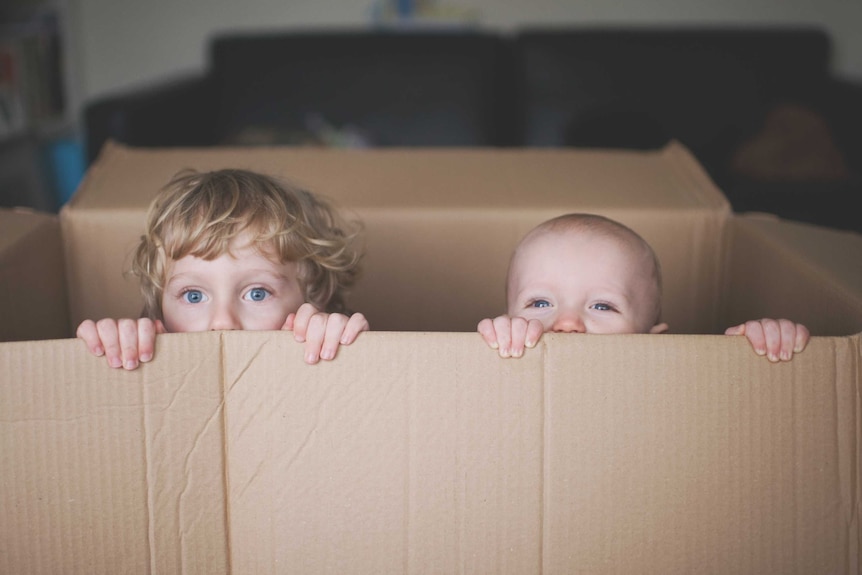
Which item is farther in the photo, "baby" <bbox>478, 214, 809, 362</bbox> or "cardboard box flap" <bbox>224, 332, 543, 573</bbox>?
"baby" <bbox>478, 214, 809, 362</bbox>

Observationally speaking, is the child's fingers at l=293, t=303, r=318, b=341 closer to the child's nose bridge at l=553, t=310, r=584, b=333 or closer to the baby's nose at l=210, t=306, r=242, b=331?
the baby's nose at l=210, t=306, r=242, b=331

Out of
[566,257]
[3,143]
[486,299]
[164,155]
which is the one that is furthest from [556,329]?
[3,143]

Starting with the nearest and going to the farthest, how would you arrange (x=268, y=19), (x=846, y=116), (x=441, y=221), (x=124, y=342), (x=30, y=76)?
(x=124, y=342)
(x=441, y=221)
(x=846, y=116)
(x=30, y=76)
(x=268, y=19)

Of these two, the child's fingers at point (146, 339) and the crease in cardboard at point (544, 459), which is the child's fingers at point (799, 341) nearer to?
the crease in cardboard at point (544, 459)

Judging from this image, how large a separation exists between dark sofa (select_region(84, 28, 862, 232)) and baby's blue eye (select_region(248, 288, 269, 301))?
1.24 meters

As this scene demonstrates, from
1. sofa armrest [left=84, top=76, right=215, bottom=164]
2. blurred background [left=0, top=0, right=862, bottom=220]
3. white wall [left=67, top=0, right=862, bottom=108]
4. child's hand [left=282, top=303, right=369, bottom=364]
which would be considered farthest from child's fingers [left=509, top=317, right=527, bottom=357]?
white wall [left=67, top=0, right=862, bottom=108]

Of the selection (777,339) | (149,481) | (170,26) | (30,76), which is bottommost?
(149,481)

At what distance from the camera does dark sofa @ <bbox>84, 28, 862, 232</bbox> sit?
212cm

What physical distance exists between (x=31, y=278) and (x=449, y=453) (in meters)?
0.49

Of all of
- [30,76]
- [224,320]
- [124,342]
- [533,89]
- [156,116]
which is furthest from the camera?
[30,76]

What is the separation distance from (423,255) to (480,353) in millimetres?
381

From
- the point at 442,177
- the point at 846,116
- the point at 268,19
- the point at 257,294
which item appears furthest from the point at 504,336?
the point at 268,19

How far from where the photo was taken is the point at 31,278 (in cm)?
88

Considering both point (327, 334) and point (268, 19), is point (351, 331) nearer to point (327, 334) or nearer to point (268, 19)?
point (327, 334)
